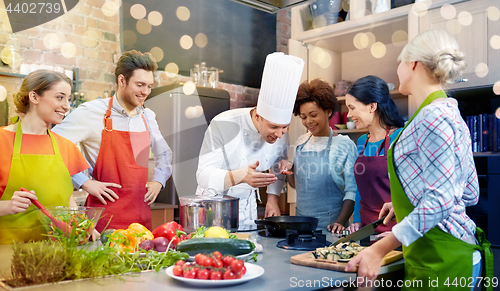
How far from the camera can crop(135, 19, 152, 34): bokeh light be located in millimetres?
3820

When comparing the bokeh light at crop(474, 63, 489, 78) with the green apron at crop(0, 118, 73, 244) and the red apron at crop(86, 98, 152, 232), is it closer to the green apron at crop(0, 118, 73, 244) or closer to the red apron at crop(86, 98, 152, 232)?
the red apron at crop(86, 98, 152, 232)

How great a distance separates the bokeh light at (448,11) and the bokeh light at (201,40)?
2.32m

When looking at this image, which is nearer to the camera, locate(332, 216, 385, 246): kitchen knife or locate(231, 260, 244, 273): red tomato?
locate(231, 260, 244, 273): red tomato

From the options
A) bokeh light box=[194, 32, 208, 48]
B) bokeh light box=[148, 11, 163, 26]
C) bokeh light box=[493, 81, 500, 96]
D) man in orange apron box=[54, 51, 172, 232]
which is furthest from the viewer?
bokeh light box=[194, 32, 208, 48]

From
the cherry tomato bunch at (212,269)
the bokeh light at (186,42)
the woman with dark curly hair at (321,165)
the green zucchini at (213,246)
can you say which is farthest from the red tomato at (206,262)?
the bokeh light at (186,42)

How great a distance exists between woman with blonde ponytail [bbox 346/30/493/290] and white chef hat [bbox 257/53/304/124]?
0.85m

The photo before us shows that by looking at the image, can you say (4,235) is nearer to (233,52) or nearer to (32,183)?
(32,183)

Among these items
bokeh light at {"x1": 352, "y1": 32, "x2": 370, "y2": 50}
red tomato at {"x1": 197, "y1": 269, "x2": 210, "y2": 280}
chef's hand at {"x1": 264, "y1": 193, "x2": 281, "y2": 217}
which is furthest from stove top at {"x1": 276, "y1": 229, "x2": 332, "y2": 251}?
bokeh light at {"x1": 352, "y1": 32, "x2": 370, "y2": 50}

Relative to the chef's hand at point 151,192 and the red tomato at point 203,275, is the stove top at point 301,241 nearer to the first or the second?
the red tomato at point 203,275

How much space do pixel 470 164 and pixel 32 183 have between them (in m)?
1.73

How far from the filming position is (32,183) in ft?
5.98

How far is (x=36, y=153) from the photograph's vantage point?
6.11ft

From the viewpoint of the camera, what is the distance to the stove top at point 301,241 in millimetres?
1548

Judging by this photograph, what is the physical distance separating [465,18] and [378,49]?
35.3 inches
